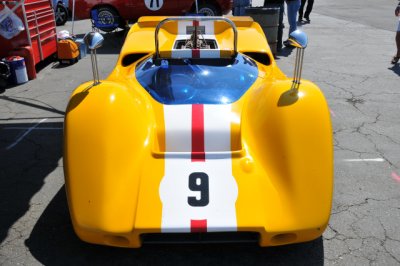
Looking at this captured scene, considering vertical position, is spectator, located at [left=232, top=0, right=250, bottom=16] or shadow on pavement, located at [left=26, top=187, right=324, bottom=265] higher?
spectator, located at [left=232, top=0, right=250, bottom=16]

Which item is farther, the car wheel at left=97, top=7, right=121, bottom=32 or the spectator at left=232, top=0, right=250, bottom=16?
the car wheel at left=97, top=7, right=121, bottom=32

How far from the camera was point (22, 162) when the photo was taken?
13.0ft

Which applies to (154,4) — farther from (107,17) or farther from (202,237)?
(202,237)

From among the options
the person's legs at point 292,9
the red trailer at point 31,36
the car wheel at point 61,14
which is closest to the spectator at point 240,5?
the person's legs at point 292,9

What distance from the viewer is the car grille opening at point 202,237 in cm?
234

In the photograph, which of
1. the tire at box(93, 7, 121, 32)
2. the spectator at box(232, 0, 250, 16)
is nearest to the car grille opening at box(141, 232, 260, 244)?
the spectator at box(232, 0, 250, 16)

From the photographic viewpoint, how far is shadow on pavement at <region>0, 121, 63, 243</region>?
10.5 ft

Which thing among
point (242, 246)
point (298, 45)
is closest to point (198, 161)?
point (242, 246)

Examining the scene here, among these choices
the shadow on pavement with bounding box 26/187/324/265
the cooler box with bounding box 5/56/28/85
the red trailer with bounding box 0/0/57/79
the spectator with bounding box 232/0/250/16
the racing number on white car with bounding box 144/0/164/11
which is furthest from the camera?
the racing number on white car with bounding box 144/0/164/11

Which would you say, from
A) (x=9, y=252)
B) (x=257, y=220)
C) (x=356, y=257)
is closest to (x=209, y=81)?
(x=257, y=220)

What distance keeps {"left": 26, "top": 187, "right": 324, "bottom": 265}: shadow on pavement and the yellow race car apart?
0.97 feet

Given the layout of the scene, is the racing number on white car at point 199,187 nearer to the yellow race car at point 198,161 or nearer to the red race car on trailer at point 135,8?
the yellow race car at point 198,161

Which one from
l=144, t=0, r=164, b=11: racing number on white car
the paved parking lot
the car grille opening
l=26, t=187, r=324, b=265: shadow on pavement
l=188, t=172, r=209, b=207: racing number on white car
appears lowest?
the paved parking lot

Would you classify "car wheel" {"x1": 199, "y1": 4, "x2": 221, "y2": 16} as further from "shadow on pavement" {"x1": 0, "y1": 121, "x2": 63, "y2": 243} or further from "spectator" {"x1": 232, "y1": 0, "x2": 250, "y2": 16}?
"shadow on pavement" {"x1": 0, "y1": 121, "x2": 63, "y2": 243}
